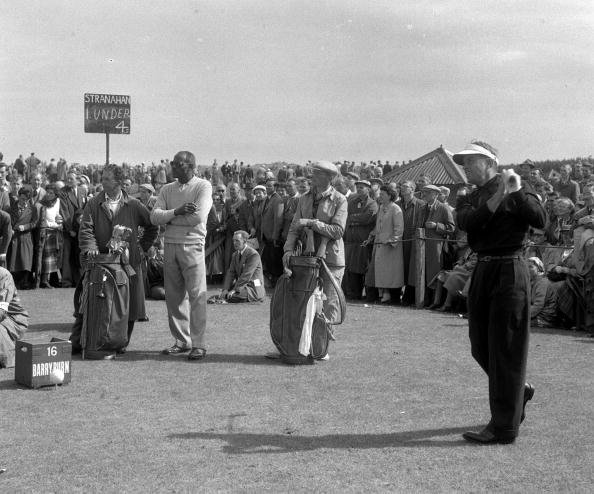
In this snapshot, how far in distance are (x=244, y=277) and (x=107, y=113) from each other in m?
10.7

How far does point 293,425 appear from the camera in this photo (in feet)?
19.7

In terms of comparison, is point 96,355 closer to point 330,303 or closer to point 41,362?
point 41,362

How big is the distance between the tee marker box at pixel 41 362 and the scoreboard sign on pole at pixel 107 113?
16.0 m

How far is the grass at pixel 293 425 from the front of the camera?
482 centimetres

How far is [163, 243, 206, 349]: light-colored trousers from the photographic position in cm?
873

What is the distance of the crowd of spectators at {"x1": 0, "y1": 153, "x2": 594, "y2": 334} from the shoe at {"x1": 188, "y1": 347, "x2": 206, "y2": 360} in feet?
14.2

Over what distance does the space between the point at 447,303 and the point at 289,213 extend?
4.56m

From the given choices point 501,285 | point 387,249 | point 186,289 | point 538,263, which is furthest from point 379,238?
point 501,285

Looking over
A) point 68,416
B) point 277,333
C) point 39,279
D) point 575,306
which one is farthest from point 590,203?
point 39,279

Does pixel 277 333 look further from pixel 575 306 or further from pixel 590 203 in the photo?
pixel 590 203

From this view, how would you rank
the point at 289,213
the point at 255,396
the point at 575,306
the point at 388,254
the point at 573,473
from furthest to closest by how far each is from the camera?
1. the point at 289,213
2. the point at 388,254
3. the point at 575,306
4. the point at 255,396
5. the point at 573,473

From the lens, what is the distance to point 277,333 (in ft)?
28.0

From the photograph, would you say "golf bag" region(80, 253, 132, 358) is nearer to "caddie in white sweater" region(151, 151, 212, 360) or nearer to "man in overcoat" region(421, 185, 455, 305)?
"caddie in white sweater" region(151, 151, 212, 360)

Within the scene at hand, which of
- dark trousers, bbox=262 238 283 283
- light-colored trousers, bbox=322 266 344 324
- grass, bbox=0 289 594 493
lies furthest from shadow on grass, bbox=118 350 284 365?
dark trousers, bbox=262 238 283 283
